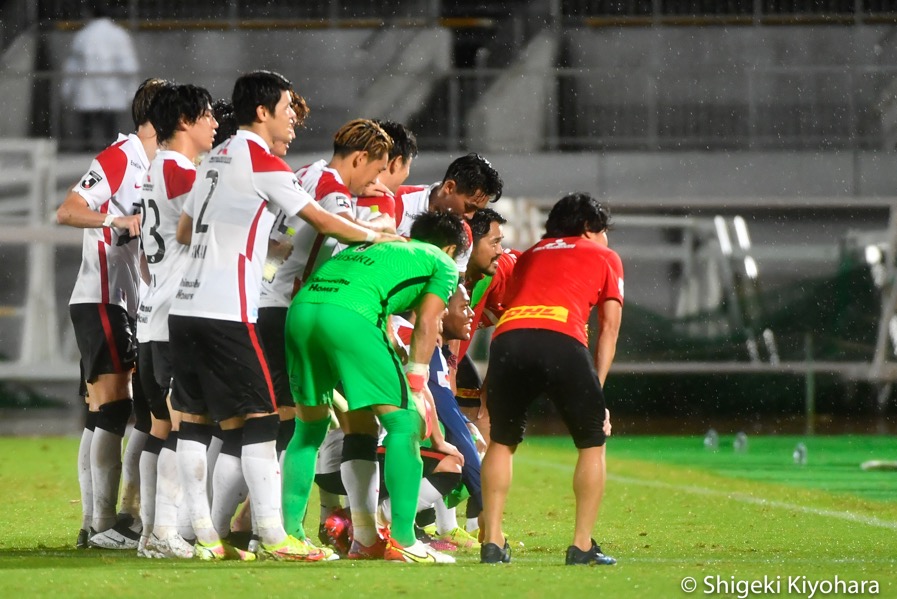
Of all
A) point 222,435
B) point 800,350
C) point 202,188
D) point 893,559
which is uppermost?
point 202,188

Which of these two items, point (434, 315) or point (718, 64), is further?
point (718, 64)

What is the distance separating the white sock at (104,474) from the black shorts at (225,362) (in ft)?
3.89

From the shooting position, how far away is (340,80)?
21.8 meters

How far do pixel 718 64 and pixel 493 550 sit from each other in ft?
56.7

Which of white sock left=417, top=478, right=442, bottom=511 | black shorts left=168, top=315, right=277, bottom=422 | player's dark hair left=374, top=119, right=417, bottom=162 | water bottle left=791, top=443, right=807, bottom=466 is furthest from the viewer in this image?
water bottle left=791, top=443, right=807, bottom=466

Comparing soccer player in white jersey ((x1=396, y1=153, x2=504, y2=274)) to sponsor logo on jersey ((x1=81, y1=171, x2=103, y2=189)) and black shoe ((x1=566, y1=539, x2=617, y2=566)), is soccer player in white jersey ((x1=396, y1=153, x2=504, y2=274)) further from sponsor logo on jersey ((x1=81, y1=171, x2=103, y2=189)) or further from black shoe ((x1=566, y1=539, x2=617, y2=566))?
black shoe ((x1=566, y1=539, x2=617, y2=566))

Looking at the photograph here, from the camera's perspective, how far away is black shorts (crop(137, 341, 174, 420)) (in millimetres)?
6145

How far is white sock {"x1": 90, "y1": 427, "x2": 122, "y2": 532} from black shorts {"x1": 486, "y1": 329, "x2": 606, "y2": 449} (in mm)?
1963

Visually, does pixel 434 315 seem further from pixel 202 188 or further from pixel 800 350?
pixel 800 350

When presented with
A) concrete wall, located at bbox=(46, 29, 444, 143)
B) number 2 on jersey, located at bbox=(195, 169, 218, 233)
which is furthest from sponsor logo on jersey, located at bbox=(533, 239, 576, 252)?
concrete wall, located at bbox=(46, 29, 444, 143)

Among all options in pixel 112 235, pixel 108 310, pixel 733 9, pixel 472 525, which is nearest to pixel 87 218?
pixel 112 235

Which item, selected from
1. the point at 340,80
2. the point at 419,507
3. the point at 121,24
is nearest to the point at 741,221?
the point at 340,80

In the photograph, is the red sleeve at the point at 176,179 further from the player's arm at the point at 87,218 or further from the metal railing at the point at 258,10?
the metal railing at the point at 258,10

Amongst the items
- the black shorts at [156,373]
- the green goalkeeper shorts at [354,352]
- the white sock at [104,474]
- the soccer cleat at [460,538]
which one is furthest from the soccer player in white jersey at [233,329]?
the soccer cleat at [460,538]
